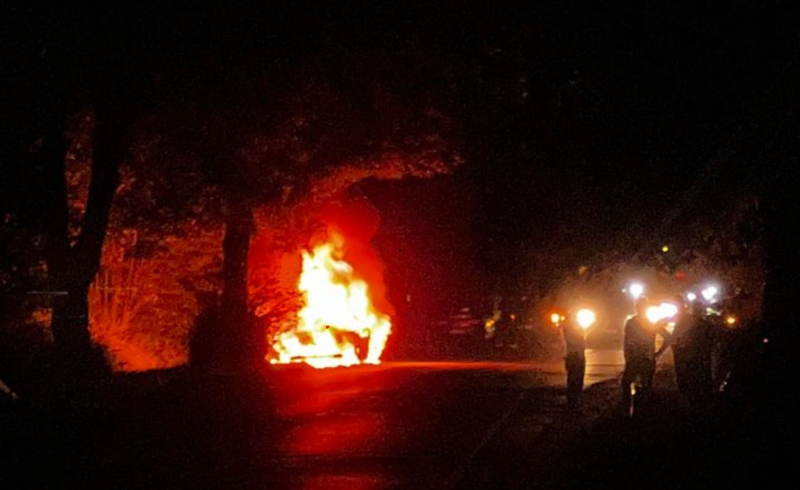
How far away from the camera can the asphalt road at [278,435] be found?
1006 centimetres

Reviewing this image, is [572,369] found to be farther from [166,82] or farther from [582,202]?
[582,202]

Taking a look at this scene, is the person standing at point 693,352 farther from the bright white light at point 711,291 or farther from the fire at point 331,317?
the fire at point 331,317

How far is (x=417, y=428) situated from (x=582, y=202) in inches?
927

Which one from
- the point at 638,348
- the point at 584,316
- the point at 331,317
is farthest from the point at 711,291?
the point at 638,348

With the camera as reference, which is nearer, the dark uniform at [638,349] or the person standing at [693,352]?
the dark uniform at [638,349]

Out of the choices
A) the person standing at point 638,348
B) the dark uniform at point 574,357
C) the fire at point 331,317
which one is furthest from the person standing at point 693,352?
the fire at point 331,317

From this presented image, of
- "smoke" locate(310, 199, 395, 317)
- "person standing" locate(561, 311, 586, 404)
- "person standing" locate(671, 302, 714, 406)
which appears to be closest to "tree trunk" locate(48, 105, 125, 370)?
"person standing" locate(561, 311, 586, 404)

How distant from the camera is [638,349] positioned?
15172 mm

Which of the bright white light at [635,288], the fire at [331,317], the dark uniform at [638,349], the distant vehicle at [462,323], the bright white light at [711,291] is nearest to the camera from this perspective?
the dark uniform at [638,349]

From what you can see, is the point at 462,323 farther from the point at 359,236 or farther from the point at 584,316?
the point at 584,316

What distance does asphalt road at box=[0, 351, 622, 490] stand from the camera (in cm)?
1006

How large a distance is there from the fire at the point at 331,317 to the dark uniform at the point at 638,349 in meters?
12.6

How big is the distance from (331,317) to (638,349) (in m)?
14.2

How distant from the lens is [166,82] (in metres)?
16.0
